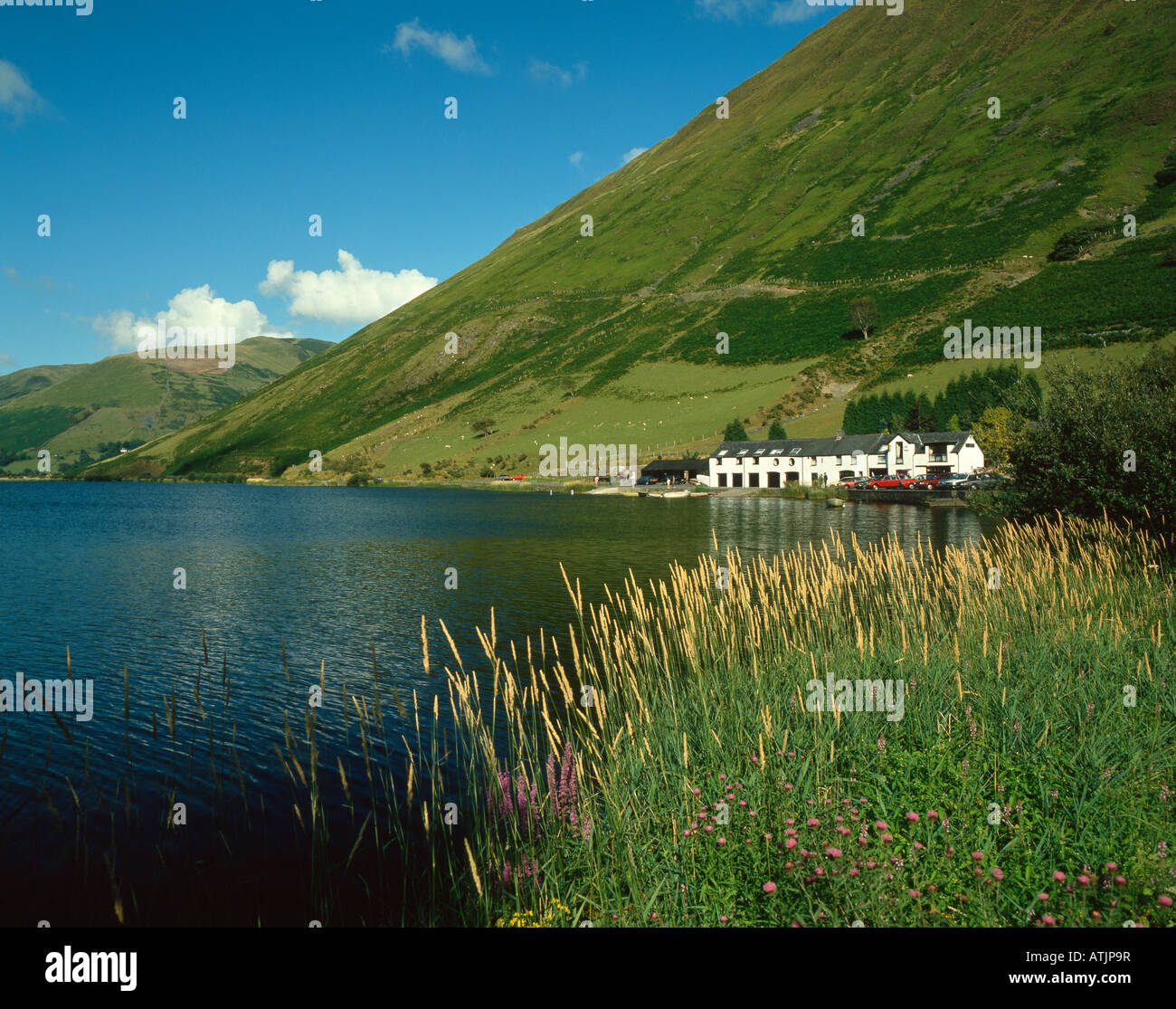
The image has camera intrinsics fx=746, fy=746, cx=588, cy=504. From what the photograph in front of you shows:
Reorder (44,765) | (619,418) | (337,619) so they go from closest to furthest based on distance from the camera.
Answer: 1. (44,765)
2. (337,619)
3. (619,418)

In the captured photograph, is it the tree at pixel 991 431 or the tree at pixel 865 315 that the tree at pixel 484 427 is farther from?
the tree at pixel 991 431

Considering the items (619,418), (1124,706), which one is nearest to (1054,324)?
(619,418)

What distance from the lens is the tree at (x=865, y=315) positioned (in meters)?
169

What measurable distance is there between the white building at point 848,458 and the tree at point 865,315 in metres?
59.0

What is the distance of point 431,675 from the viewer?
752 inches

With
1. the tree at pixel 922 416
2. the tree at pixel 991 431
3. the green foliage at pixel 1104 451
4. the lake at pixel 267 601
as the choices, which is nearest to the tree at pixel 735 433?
the tree at pixel 922 416

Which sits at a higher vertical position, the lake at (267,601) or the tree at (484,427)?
the tree at (484,427)

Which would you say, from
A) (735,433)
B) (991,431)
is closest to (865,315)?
(735,433)

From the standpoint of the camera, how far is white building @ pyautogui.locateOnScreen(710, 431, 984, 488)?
11294 cm

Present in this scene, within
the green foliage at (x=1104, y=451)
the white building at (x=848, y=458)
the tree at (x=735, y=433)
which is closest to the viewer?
the green foliage at (x=1104, y=451)

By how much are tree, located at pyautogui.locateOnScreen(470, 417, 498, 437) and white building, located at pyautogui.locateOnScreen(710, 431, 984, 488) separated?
7753cm

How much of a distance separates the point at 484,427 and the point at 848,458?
317 feet

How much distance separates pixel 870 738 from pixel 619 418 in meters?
156
